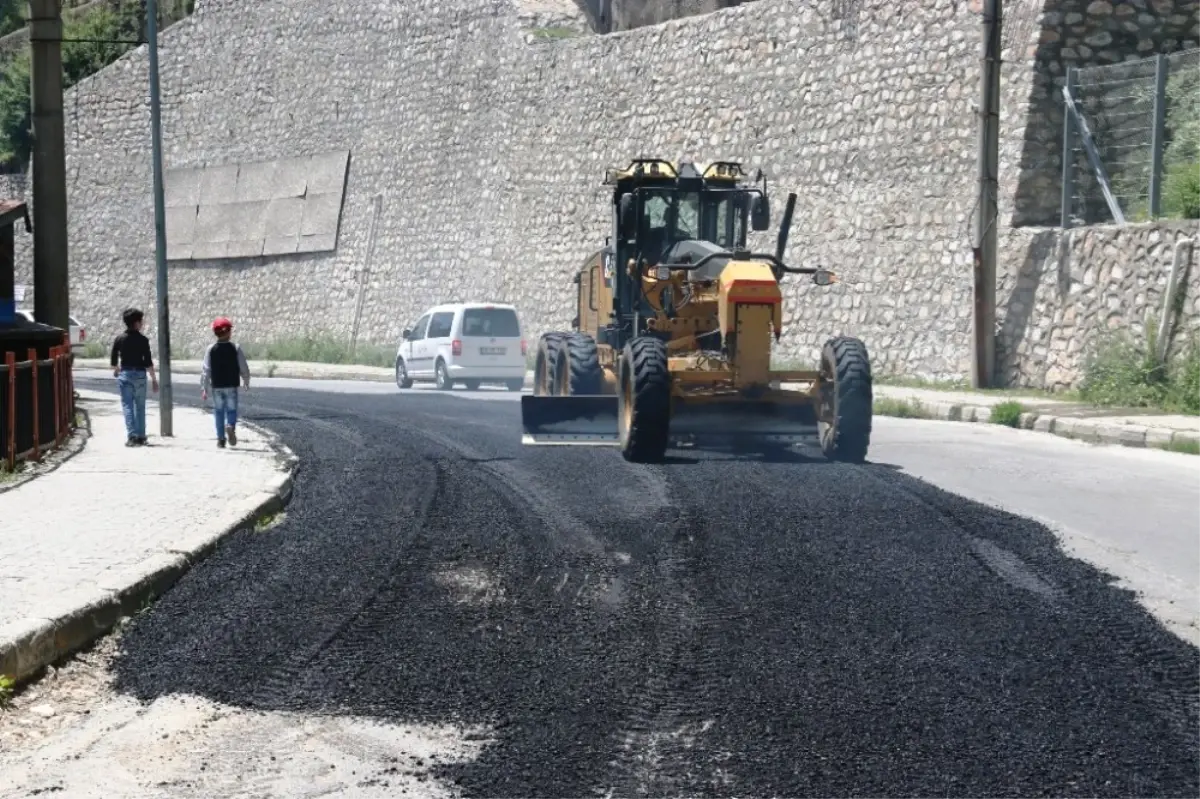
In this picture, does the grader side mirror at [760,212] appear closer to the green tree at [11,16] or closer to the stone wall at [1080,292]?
the stone wall at [1080,292]

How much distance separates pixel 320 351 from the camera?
150ft

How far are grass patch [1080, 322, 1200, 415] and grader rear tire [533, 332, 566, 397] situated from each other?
7.42 m

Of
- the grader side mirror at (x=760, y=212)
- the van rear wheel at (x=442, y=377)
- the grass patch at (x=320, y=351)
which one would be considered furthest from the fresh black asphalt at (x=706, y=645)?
the grass patch at (x=320, y=351)

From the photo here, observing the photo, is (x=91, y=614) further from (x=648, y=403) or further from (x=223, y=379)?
(x=223, y=379)

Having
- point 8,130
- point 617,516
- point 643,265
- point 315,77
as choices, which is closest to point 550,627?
point 617,516

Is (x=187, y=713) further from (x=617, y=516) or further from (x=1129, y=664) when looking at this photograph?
(x=617, y=516)

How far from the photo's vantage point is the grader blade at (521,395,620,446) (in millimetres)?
17844

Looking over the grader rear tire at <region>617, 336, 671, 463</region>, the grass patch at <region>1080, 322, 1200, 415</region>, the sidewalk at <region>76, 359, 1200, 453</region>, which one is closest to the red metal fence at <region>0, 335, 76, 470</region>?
the grader rear tire at <region>617, 336, 671, 463</region>

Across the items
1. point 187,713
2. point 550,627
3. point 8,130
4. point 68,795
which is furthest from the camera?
point 8,130

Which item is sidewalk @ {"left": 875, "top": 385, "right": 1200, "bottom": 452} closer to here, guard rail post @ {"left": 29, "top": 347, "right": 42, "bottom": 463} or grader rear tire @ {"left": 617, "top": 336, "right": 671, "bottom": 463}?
grader rear tire @ {"left": 617, "top": 336, "right": 671, "bottom": 463}

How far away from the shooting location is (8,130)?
5922 cm

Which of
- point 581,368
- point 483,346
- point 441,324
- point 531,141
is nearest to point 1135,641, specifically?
point 581,368

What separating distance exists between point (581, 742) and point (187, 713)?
162 cm

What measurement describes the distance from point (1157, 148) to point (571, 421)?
1075cm
